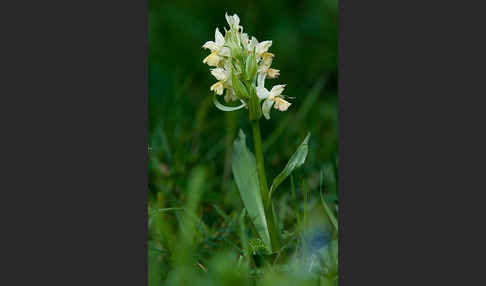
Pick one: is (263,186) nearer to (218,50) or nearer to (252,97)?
(252,97)

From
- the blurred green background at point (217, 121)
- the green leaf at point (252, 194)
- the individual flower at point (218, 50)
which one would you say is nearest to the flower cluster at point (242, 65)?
the individual flower at point (218, 50)

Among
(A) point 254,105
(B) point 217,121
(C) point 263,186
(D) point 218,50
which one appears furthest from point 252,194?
(B) point 217,121

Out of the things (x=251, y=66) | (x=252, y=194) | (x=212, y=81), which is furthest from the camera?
(x=212, y=81)

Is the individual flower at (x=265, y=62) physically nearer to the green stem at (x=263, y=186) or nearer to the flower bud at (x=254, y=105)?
the flower bud at (x=254, y=105)

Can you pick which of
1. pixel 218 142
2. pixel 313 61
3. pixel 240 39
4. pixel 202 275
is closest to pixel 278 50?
pixel 313 61

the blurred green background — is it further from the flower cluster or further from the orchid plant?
the flower cluster

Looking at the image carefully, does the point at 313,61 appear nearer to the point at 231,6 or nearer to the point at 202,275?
the point at 231,6

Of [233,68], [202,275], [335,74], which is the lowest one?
[202,275]
